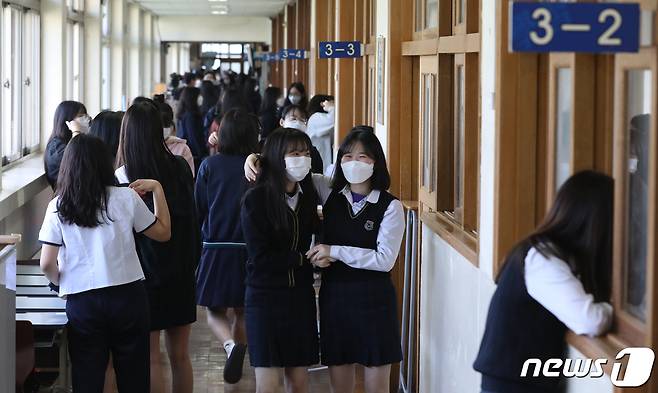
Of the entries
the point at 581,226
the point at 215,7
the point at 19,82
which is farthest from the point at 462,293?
the point at 215,7

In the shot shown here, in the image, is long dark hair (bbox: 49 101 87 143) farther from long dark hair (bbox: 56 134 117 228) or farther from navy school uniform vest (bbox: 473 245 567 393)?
navy school uniform vest (bbox: 473 245 567 393)

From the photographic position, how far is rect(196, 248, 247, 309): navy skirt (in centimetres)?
590

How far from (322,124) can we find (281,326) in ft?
18.1

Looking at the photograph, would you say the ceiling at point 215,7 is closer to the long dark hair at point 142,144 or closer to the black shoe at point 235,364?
the black shoe at point 235,364

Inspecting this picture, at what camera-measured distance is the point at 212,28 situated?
29109 millimetres

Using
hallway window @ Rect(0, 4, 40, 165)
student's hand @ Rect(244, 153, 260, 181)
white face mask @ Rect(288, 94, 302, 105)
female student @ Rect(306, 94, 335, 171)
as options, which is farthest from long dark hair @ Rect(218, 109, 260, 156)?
white face mask @ Rect(288, 94, 302, 105)

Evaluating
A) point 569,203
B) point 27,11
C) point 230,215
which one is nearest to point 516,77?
point 569,203

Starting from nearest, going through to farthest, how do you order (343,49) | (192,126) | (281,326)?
(281,326), (343,49), (192,126)

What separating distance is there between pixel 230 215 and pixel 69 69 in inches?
305

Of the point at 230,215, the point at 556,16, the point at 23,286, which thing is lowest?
the point at 23,286

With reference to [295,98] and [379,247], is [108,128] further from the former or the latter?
[295,98]

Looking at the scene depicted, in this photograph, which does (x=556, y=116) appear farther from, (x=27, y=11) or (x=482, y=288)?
(x=27, y=11)

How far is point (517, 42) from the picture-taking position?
2789mm

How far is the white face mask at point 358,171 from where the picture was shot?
4.59m
